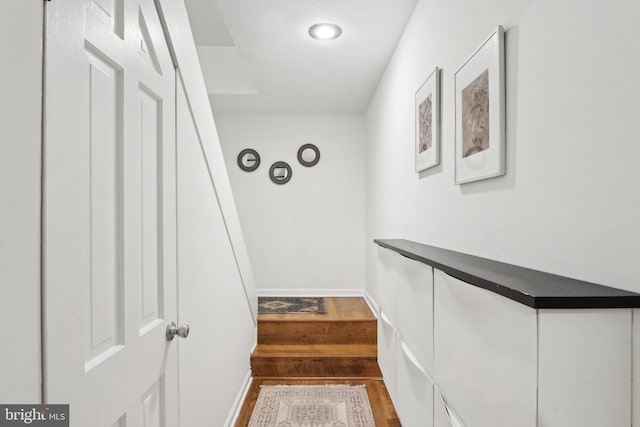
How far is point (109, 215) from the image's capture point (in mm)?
941

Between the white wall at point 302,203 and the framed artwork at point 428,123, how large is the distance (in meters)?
2.27

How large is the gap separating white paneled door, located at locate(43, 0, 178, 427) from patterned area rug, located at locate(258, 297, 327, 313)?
91.3 inches

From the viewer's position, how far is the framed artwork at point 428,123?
184 centimetres

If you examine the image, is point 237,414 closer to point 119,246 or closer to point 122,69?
point 119,246

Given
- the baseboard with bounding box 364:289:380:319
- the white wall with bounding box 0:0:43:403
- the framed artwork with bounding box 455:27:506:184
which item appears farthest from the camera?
the baseboard with bounding box 364:289:380:319

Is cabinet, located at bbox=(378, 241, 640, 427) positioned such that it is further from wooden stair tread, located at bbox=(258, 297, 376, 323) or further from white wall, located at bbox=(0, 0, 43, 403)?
wooden stair tread, located at bbox=(258, 297, 376, 323)

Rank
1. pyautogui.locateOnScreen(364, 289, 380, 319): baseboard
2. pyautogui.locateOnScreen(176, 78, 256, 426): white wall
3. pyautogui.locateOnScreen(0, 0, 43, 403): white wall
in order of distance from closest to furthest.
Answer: pyautogui.locateOnScreen(0, 0, 43, 403): white wall → pyautogui.locateOnScreen(176, 78, 256, 426): white wall → pyautogui.locateOnScreen(364, 289, 380, 319): baseboard

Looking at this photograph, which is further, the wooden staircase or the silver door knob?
the wooden staircase

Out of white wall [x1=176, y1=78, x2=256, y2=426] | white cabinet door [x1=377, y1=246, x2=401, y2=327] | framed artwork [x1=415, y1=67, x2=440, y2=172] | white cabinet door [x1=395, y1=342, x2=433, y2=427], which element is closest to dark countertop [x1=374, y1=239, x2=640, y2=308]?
white cabinet door [x1=395, y1=342, x2=433, y2=427]

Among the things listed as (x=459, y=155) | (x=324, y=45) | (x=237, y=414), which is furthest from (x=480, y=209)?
(x=237, y=414)

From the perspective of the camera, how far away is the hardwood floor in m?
2.87

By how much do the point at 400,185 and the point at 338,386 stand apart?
155cm

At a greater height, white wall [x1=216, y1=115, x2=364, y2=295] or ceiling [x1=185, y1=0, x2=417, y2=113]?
ceiling [x1=185, y1=0, x2=417, y2=113]

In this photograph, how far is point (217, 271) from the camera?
6.61 ft
